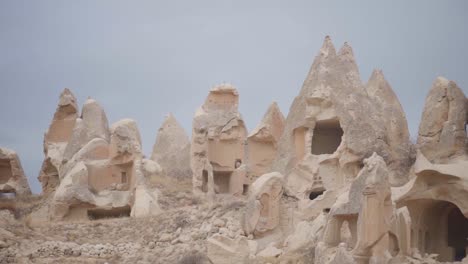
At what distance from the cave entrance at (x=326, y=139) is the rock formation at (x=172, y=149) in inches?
313

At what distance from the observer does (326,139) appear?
1194 inches

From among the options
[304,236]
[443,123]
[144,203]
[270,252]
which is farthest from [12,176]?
[443,123]

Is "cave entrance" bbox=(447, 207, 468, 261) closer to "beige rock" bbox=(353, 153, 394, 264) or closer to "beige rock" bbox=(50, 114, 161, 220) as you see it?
"beige rock" bbox=(353, 153, 394, 264)

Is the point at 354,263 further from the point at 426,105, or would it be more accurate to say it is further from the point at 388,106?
the point at 388,106

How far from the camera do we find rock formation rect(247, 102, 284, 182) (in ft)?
110

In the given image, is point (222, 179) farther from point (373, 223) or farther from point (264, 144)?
point (373, 223)

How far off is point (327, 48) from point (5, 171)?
14548mm

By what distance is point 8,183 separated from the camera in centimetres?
3481

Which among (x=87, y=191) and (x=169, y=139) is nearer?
(x=87, y=191)

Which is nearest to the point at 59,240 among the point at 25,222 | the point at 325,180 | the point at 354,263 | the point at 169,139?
the point at 25,222

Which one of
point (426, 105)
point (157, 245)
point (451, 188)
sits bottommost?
point (157, 245)

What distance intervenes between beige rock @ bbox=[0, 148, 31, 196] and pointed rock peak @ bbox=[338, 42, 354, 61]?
45.0 ft

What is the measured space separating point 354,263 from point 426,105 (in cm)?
976

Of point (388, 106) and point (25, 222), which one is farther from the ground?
point (388, 106)
